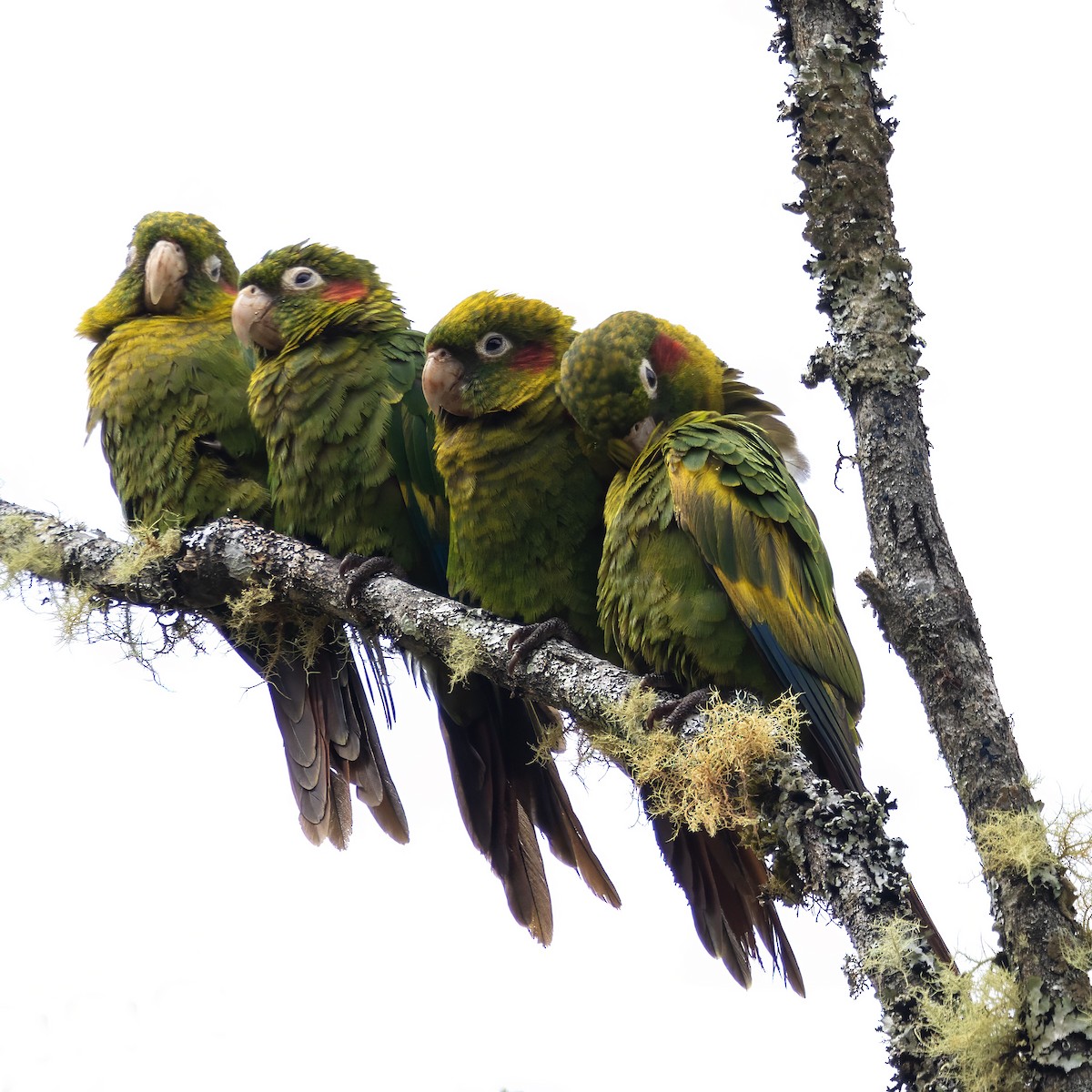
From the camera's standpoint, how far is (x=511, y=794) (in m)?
4.44

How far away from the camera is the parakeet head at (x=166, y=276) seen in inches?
198

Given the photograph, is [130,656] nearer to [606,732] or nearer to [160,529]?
[160,529]

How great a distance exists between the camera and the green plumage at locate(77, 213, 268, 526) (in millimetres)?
4715

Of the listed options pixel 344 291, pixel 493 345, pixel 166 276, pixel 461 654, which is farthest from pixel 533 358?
pixel 166 276

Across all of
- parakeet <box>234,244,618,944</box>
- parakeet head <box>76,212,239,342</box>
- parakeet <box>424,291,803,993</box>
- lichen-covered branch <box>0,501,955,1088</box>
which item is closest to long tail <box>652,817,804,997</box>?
parakeet <box>424,291,803,993</box>

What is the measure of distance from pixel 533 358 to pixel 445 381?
326 millimetres

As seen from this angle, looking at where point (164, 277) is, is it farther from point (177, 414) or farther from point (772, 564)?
point (772, 564)

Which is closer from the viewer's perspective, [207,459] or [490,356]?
[490,356]

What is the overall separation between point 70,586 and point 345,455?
3.30ft

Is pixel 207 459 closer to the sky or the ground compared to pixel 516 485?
closer to the sky

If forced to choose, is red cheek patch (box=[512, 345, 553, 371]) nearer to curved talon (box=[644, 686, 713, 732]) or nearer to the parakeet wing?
the parakeet wing

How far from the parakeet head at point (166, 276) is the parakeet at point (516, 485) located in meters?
1.36

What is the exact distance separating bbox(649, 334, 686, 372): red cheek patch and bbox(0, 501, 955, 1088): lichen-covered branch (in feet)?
3.21

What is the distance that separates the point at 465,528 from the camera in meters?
4.12
